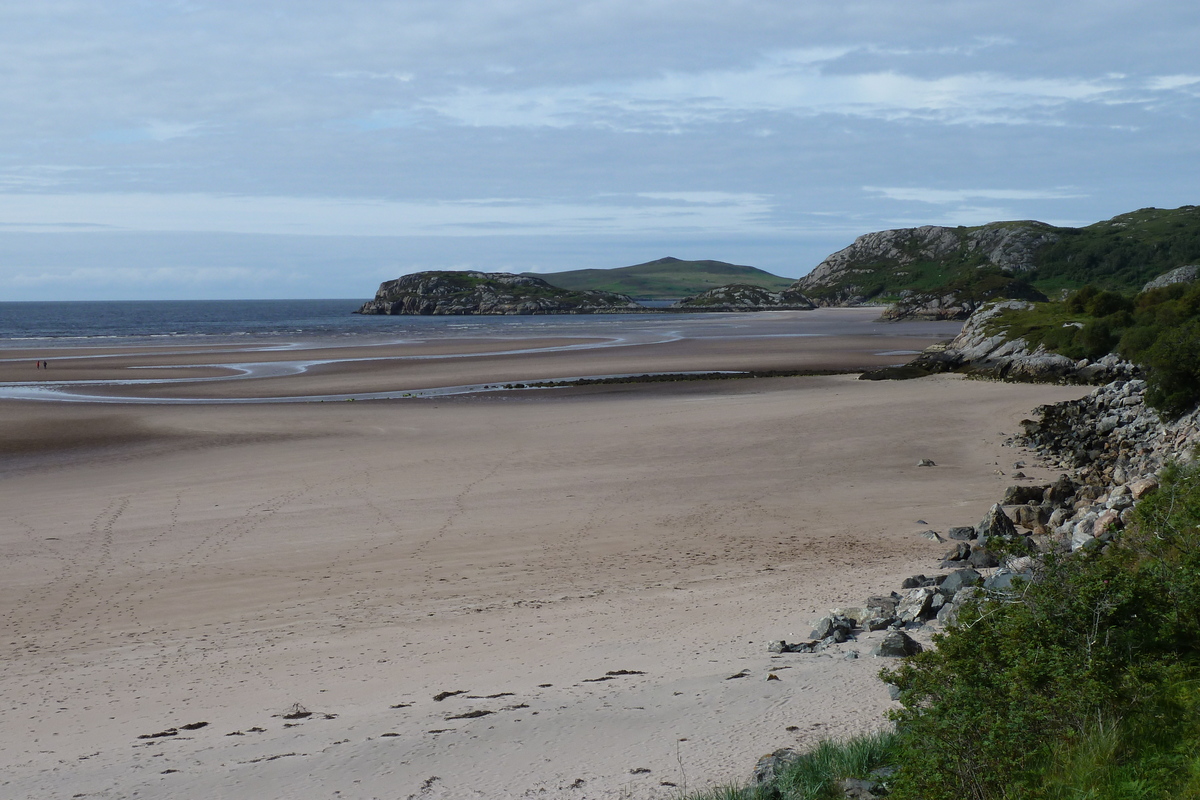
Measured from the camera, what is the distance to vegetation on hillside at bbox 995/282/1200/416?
18.8m

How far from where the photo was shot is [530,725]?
294 inches

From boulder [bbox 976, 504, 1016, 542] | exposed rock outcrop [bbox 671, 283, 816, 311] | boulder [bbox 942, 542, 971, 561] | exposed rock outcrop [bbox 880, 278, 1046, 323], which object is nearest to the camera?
boulder [bbox 942, 542, 971, 561]

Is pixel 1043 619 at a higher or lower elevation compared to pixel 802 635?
higher

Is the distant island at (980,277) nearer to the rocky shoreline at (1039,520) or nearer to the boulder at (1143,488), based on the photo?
the rocky shoreline at (1039,520)

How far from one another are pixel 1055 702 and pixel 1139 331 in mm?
29862

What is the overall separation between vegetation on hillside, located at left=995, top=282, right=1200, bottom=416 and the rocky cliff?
130 m

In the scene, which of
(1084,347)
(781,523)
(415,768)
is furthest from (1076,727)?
(1084,347)

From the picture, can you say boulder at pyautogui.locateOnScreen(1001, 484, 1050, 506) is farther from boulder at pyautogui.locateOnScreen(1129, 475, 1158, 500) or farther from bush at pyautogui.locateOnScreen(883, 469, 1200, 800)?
bush at pyautogui.locateOnScreen(883, 469, 1200, 800)

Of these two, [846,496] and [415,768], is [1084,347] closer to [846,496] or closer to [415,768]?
[846,496]

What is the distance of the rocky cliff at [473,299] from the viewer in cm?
17362

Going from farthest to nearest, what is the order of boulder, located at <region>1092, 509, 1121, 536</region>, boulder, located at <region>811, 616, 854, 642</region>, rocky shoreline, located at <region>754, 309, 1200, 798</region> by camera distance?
boulder, located at <region>1092, 509, 1121, 536</region> → boulder, located at <region>811, 616, 854, 642</region> → rocky shoreline, located at <region>754, 309, 1200, 798</region>

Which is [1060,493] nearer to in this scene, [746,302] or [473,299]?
[473,299]

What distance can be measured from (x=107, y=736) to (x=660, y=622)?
18.3 ft

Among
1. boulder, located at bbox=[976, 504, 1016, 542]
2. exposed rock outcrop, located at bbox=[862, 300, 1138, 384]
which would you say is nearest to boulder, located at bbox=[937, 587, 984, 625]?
boulder, located at bbox=[976, 504, 1016, 542]
